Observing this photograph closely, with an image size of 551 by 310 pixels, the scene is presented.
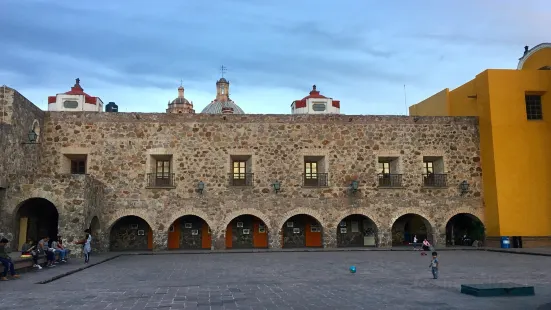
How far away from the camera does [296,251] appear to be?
59.4ft

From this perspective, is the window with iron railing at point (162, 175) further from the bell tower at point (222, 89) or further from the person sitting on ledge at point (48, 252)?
the bell tower at point (222, 89)

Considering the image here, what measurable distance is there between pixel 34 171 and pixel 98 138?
264 centimetres

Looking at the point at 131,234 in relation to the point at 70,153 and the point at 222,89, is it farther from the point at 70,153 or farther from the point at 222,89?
the point at 222,89

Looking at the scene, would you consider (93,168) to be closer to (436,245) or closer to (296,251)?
(296,251)

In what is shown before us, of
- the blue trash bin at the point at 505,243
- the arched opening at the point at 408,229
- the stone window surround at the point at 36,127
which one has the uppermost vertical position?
the stone window surround at the point at 36,127

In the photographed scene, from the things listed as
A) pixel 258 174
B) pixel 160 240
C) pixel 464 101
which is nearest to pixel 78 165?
pixel 160 240

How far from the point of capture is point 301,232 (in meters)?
20.9

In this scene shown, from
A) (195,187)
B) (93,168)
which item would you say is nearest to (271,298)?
(195,187)

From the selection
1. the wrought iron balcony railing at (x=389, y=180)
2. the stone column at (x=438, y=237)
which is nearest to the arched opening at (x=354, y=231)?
the wrought iron balcony railing at (x=389, y=180)

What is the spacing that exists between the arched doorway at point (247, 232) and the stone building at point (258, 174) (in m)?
0.04

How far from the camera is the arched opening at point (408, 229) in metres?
21.7

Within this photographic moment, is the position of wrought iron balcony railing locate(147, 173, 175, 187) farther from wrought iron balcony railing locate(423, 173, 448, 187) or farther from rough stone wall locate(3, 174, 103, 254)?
wrought iron balcony railing locate(423, 173, 448, 187)

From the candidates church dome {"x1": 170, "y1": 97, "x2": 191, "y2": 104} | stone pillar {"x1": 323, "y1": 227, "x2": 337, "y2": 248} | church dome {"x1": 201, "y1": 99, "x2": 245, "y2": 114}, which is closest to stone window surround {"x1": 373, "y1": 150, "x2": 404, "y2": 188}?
stone pillar {"x1": 323, "y1": 227, "x2": 337, "y2": 248}

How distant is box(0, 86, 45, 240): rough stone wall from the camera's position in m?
15.2
